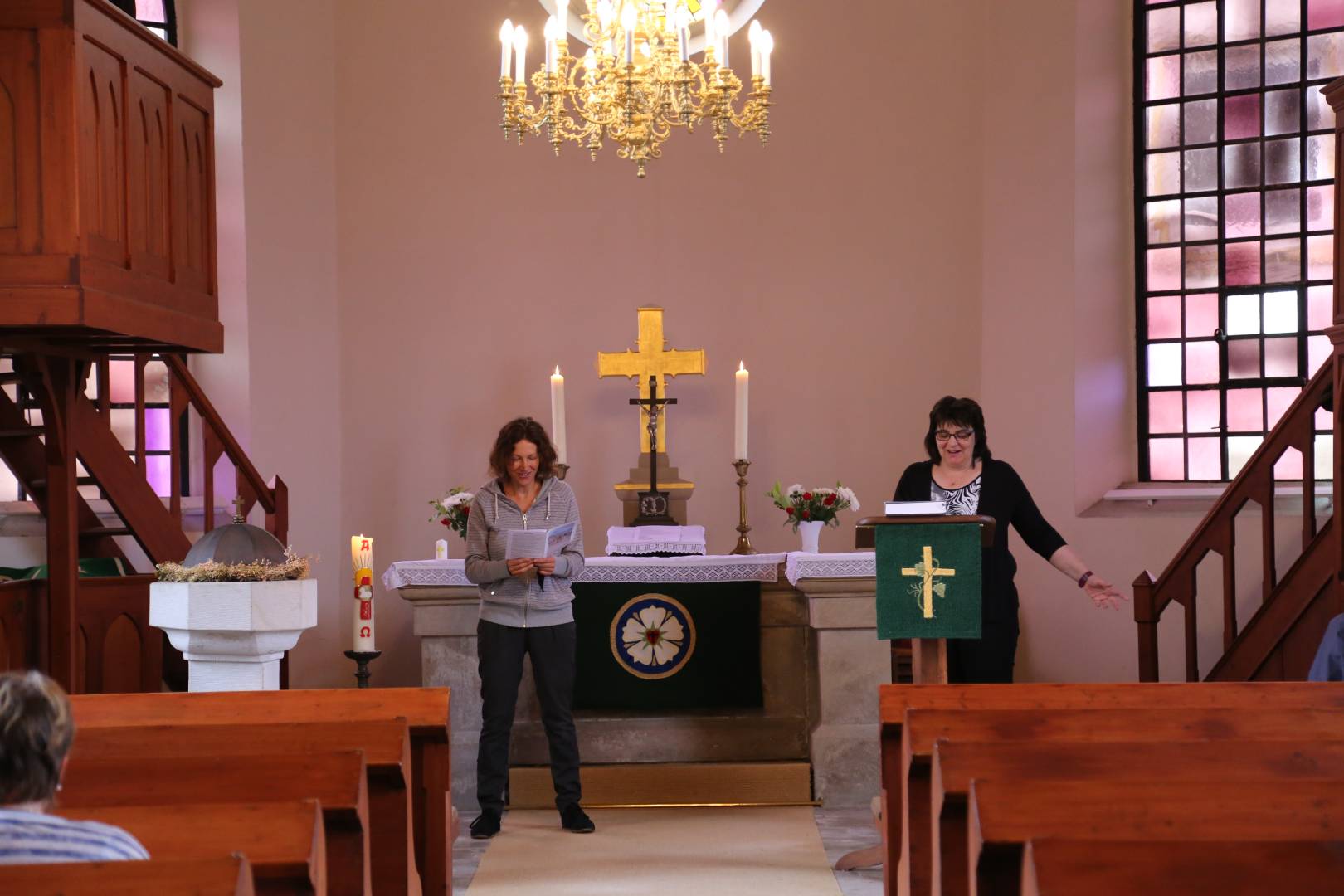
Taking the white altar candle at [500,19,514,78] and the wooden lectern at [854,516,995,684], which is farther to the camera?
the white altar candle at [500,19,514,78]

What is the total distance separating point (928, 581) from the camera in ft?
13.6

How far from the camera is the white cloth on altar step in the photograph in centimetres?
658

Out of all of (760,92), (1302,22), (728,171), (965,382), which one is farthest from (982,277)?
(760,92)

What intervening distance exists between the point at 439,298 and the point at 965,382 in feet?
10.4

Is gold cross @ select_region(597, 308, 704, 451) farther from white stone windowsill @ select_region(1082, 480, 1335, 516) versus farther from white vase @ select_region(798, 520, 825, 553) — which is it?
white stone windowsill @ select_region(1082, 480, 1335, 516)

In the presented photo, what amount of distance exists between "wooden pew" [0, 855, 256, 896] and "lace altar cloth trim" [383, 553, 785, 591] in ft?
14.7

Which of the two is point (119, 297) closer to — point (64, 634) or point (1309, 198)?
point (64, 634)

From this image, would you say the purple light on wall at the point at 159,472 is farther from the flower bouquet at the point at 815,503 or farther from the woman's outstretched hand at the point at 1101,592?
the woman's outstretched hand at the point at 1101,592

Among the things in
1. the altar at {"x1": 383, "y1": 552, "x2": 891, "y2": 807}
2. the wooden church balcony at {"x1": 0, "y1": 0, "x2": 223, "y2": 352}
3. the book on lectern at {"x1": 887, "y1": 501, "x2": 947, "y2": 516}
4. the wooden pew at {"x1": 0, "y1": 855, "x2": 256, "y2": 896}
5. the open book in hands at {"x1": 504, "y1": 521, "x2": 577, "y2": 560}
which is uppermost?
the wooden church balcony at {"x1": 0, "y1": 0, "x2": 223, "y2": 352}

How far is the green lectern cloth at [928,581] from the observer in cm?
414

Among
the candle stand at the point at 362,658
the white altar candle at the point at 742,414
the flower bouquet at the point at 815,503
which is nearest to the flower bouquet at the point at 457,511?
the candle stand at the point at 362,658

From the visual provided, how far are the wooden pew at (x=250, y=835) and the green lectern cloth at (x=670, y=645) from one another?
13.3 ft

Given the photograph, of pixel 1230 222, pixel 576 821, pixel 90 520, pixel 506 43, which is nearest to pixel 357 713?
pixel 576 821

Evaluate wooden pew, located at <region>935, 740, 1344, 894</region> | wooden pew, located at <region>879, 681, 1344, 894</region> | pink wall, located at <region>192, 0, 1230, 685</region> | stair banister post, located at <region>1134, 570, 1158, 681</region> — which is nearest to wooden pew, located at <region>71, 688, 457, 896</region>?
wooden pew, located at <region>879, 681, 1344, 894</region>
